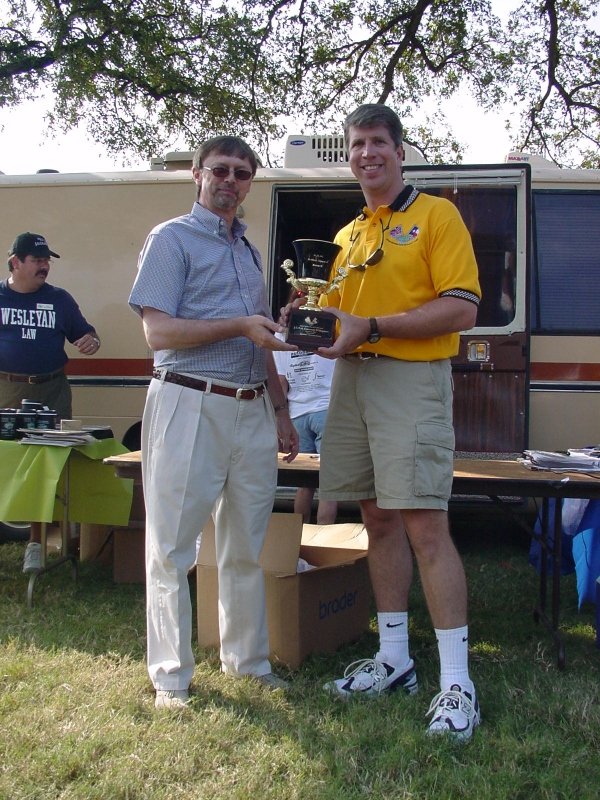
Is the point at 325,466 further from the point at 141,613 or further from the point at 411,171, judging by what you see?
the point at 411,171

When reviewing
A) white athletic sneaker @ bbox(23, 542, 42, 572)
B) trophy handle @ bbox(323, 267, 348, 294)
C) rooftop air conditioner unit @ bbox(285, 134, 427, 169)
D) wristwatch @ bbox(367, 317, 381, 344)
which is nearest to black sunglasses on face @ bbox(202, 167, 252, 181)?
trophy handle @ bbox(323, 267, 348, 294)

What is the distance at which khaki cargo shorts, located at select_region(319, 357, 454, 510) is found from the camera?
2572 mm

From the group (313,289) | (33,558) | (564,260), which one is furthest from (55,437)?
(564,260)

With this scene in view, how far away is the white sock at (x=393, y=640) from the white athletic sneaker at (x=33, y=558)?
1953 millimetres

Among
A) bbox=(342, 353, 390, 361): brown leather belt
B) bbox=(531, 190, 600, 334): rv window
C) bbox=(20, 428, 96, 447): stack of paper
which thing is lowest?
bbox=(20, 428, 96, 447): stack of paper

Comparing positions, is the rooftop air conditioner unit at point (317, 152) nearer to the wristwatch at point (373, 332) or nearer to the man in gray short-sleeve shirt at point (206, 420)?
A: the man in gray short-sleeve shirt at point (206, 420)

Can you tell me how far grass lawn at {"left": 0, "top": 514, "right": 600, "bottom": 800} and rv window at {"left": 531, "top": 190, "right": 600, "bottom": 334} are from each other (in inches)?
86.5

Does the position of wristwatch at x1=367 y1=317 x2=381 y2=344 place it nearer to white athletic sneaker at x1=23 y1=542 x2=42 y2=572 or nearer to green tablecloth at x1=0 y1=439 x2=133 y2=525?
green tablecloth at x1=0 y1=439 x2=133 y2=525

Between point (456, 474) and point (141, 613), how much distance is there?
1.65 m

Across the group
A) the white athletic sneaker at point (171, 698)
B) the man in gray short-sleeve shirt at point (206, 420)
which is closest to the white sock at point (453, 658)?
the man in gray short-sleeve shirt at point (206, 420)

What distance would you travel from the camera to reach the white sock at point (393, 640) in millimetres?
2844

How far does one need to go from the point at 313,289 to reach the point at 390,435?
21.9 inches

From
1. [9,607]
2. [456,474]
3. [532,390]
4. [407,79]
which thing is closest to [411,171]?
[532,390]

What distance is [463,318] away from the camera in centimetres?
256
